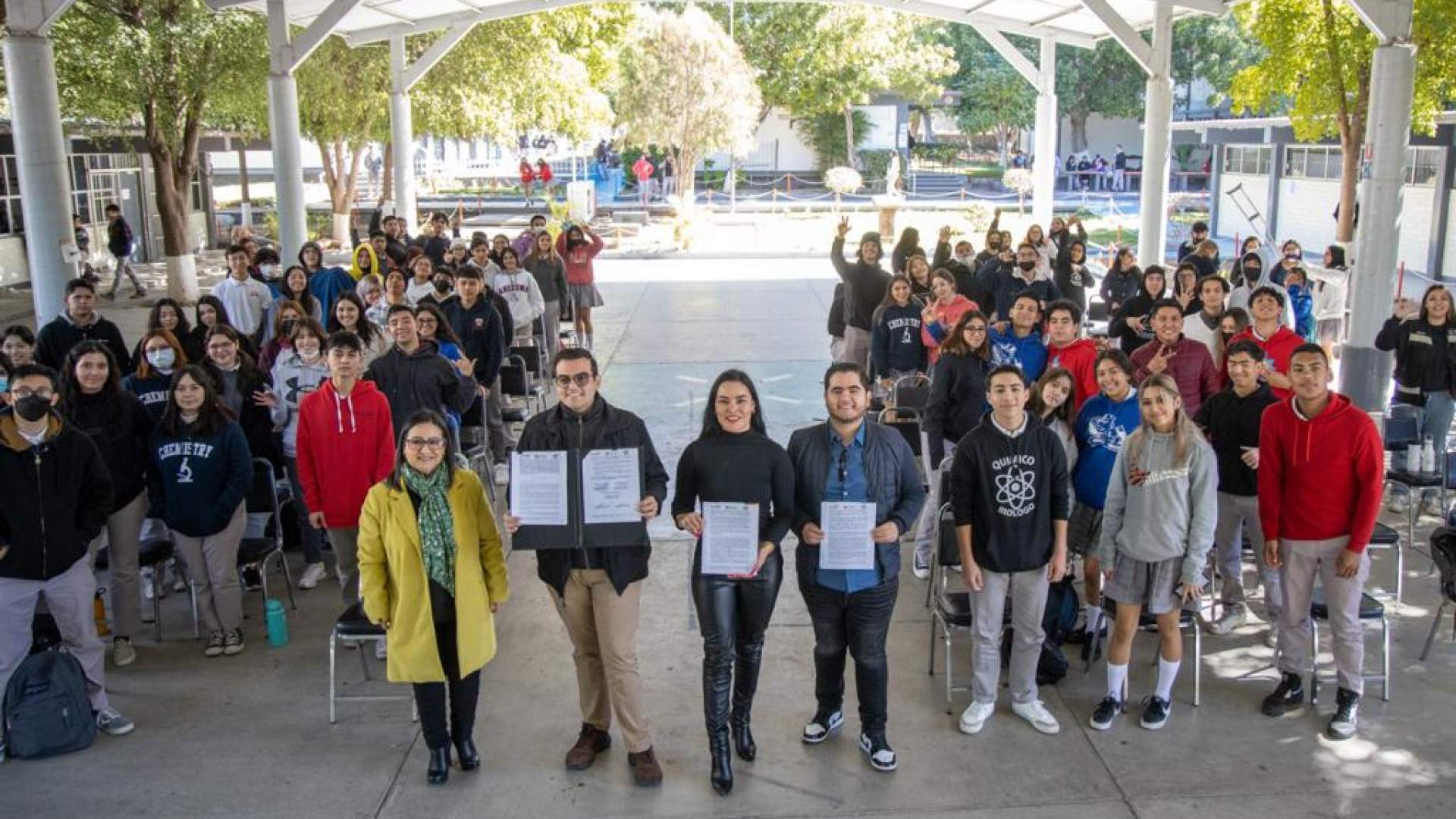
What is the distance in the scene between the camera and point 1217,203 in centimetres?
3112

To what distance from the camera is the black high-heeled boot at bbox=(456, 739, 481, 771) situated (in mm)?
5484

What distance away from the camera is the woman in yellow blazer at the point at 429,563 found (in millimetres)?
5074

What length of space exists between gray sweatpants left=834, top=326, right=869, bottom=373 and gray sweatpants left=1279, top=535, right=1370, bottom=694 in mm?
5526

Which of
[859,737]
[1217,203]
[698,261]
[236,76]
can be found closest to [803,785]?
[859,737]

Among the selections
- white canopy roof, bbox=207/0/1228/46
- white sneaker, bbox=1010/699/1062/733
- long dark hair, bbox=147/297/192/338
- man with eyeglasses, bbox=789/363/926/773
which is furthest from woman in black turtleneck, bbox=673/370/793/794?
white canopy roof, bbox=207/0/1228/46

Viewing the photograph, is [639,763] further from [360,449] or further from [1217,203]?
[1217,203]

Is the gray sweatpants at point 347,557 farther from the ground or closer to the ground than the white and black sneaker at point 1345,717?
farther from the ground

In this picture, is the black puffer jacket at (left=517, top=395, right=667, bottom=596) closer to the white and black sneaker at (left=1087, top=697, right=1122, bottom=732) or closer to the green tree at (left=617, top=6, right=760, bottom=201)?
the white and black sneaker at (left=1087, top=697, right=1122, bottom=732)

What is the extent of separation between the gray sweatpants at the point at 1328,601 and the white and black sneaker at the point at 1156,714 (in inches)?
27.4

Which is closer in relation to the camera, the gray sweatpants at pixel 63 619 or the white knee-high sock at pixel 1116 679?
the gray sweatpants at pixel 63 619

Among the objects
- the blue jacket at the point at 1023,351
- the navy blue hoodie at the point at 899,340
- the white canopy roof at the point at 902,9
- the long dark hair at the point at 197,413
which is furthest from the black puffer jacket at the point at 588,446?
the white canopy roof at the point at 902,9

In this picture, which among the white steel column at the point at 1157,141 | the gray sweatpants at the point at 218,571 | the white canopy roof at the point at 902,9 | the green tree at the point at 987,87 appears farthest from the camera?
the green tree at the point at 987,87

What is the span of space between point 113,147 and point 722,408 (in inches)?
981

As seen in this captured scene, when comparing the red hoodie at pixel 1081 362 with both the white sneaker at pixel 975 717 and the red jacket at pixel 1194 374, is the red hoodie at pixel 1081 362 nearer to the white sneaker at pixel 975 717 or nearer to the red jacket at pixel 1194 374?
the red jacket at pixel 1194 374
